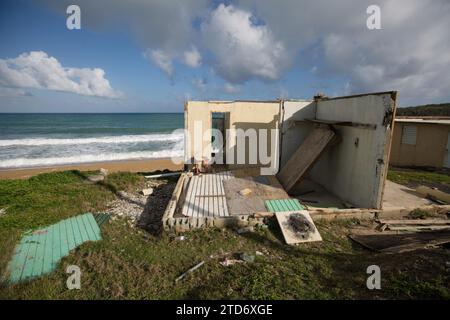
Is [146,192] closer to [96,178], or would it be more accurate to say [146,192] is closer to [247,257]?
[96,178]

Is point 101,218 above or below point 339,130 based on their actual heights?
below

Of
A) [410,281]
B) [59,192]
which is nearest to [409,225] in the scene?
[410,281]

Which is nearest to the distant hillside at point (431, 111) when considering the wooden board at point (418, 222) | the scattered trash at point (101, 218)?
the wooden board at point (418, 222)

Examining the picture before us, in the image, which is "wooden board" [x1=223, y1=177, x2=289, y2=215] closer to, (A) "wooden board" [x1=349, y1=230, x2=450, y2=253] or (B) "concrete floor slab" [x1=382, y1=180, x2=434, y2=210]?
(A) "wooden board" [x1=349, y1=230, x2=450, y2=253]

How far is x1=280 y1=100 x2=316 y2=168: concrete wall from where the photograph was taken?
9523mm

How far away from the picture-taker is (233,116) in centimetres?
978

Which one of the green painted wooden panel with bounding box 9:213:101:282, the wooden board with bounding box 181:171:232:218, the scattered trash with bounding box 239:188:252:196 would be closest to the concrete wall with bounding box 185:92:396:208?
the wooden board with bounding box 181:171:232:218

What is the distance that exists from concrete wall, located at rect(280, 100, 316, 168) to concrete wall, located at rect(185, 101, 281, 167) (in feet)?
1.03

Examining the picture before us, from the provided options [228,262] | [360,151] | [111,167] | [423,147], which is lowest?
[111,167]

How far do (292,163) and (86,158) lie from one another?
16462mm

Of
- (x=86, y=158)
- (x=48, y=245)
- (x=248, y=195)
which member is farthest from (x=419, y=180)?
(x=86, y=158)

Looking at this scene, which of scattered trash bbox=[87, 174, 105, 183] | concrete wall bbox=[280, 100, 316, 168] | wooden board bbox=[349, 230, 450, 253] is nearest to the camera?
wooden board bbox=[349, 230, 450, 253]

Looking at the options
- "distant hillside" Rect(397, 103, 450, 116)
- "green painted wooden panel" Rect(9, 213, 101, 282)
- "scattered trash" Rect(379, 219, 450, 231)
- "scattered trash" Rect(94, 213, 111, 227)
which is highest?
"distant hillside" Rect(397, 103, 450, 116)
